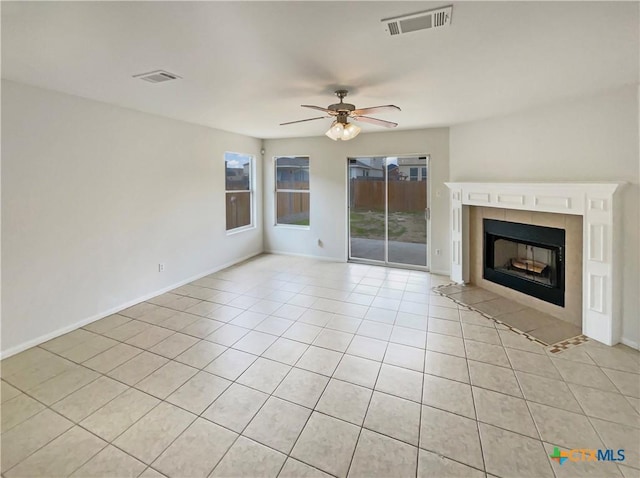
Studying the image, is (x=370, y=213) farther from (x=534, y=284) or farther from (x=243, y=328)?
(x=243, y=328)

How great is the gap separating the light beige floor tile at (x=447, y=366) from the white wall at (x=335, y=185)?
9.62 feet

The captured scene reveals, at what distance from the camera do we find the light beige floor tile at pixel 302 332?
3246 millimetres

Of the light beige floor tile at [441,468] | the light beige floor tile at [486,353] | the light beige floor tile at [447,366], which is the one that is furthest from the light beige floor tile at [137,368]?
the light beige floor tile at [486,353]

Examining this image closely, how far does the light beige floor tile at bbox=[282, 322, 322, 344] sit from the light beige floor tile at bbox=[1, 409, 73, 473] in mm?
1865

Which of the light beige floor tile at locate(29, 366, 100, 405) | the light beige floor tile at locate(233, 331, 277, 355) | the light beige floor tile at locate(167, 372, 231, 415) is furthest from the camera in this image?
the light beige floor tile at locate(233, 331, 277, 355)

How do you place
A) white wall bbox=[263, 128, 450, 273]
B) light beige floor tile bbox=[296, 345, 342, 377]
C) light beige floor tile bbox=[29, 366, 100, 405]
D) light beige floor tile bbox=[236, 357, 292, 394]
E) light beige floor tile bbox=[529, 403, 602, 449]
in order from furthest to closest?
white wall bbox=[263, 128, 450, 273] → light beige floor tile bbox=[296, 345, 342, 377] → light beige floor tile bbox=[236, 357, 292, 394] → light beige floor tile bbox=[29, 366, 100, 405] → light beige floor tile bbox=[529, 403, 602, 449]

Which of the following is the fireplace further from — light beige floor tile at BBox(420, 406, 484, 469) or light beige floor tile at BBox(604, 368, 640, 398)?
light beige floor tile at BBox(420, 406, 484, 469)

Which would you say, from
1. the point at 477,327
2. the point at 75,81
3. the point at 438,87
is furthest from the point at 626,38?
the point at 75,81

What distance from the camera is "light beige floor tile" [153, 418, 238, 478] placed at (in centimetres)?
175

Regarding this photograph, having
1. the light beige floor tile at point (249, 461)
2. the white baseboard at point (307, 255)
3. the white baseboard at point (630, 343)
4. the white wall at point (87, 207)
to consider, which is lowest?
the light beige floor tile at point (249, 461)

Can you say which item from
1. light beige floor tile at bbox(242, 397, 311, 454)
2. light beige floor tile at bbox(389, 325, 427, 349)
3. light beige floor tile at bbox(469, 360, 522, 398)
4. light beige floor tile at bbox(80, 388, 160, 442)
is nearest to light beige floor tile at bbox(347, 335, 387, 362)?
light beige floor tile at bbox(389, 325, 427, 349)

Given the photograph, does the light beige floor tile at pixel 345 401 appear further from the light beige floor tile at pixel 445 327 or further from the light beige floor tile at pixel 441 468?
the light beige floor tile at pixel 445 327

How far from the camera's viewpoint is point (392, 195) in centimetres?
598

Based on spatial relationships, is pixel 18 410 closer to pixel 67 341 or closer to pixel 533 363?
pixel 67 341
